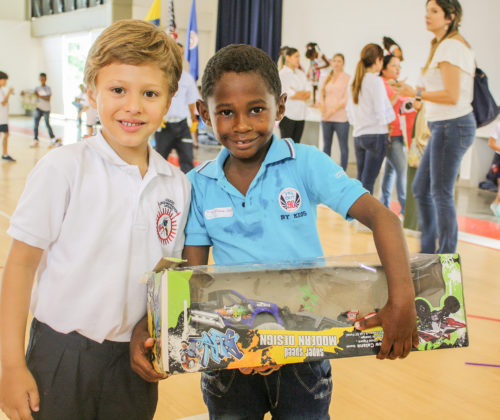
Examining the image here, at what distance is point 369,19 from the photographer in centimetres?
880

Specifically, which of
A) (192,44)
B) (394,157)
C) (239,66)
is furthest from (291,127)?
(239,66)

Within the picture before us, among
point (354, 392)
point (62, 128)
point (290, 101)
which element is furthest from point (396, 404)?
point (62, 128)

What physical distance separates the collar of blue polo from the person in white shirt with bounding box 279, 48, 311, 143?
5045 mm

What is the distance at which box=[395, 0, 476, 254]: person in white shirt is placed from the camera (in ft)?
9.83

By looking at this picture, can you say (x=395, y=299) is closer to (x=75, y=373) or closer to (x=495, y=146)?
(x=75, y=373)

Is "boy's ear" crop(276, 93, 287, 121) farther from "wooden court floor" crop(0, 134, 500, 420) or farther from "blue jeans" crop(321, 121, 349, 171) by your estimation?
"blue jeans" crop(321, 121, 349, 171)

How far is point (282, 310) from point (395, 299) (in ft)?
0.60

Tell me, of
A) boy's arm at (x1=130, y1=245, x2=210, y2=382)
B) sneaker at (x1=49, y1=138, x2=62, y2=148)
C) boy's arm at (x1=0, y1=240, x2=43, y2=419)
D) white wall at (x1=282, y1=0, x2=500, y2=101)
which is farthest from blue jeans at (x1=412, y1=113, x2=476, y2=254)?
sneaker at (x1=49, y1=138, x2=62, y2=148)

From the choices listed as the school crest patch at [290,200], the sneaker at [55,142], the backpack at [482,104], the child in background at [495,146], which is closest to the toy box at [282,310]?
the school crest patch at [290,200]

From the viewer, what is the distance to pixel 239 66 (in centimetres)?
107

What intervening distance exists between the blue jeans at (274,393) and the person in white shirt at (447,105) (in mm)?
2192

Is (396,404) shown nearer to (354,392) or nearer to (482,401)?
(354,392)

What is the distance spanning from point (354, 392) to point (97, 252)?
4.08 feet

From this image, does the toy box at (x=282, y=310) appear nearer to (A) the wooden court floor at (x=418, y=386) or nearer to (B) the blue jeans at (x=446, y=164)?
(A) the wooden court floor at (x=418, y=386)
